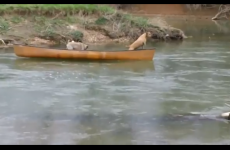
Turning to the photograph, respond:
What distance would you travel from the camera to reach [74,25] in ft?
56.5

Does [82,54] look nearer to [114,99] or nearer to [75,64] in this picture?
[75,64]

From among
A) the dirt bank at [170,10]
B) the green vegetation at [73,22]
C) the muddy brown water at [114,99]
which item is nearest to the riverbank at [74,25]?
the green vegetation at [73,22]

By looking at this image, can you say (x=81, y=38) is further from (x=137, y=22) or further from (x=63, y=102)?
(x=63, y=102)

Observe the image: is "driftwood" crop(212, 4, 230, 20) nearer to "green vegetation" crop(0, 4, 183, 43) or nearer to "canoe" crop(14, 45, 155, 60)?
"green vegetation" crop(0, 4, 183, 43)

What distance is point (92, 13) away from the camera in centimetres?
1842

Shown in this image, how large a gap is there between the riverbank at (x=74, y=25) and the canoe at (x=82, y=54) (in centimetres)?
319

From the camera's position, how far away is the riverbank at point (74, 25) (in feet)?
53.4

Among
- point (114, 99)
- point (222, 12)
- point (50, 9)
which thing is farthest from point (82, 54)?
point (222, 12)

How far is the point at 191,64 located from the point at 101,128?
21.5ft

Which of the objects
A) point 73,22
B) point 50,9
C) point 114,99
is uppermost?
point 50,9

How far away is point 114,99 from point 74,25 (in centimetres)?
927

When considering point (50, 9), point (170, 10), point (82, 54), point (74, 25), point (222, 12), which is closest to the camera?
point (82, 54)

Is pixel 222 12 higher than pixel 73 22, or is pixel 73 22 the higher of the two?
pixel 73 22

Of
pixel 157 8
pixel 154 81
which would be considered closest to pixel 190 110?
pixel 154 81
